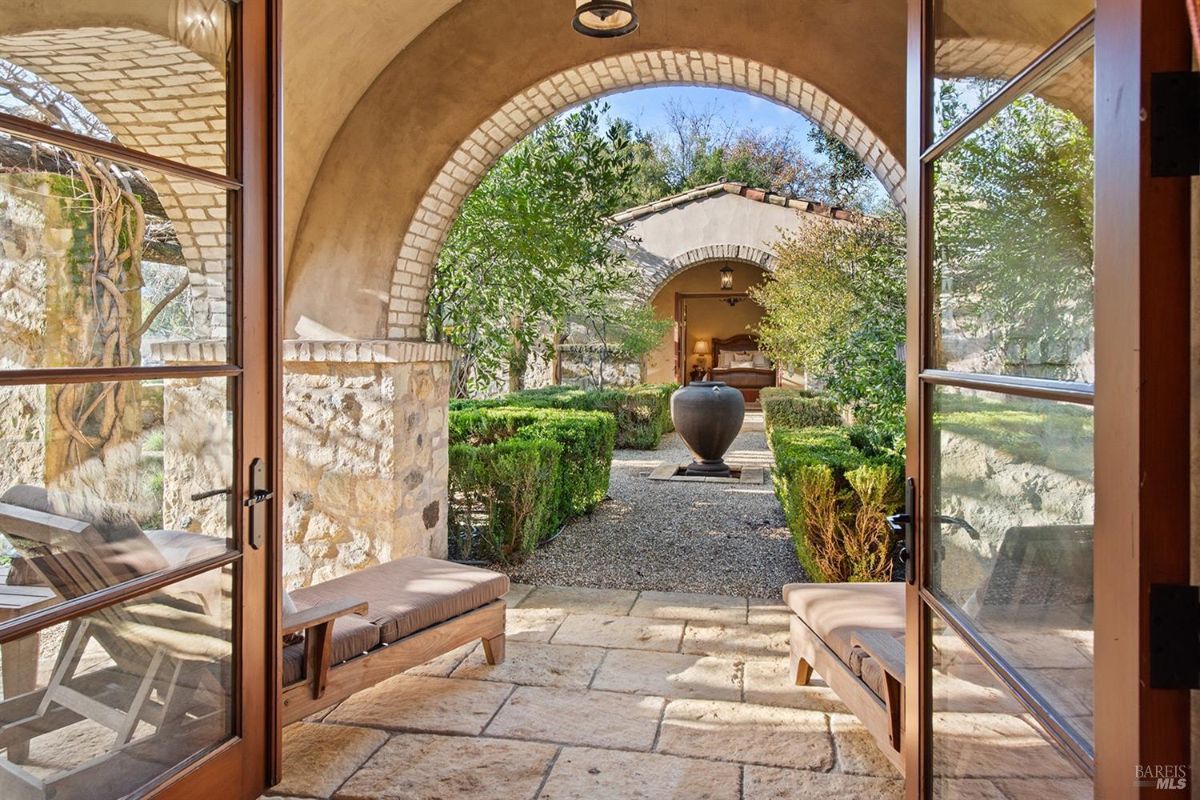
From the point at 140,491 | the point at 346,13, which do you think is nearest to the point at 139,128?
the point at 140,491

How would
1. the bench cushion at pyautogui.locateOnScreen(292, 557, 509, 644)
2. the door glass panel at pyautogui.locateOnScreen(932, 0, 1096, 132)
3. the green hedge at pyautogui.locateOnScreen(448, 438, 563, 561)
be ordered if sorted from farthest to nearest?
1. the green hedge at pyautogui.locateOnScreen(448, 438, 563, 561)
2. the bench cushion at pyautogui.locateOnScreen(292, 557, 509, 644)
3. the door glass panel at pyautogui.locateOnScreen(932, 0, 1096, 132)

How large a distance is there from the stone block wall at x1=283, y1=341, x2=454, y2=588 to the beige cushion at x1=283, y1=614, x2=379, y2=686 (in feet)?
4.89

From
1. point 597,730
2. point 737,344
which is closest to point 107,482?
point 597,730

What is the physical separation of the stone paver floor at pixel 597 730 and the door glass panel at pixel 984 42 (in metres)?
1.85

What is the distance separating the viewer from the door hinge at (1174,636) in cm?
86

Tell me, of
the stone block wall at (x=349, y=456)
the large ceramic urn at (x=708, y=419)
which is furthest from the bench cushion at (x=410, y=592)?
the large ceramic urn at (x=708, y=419)

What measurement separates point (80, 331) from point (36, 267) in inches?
5.8

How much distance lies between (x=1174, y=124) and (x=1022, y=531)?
65cm

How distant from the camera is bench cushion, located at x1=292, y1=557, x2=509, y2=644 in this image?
272 centimetres

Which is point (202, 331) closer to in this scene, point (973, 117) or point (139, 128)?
point (139, 128)

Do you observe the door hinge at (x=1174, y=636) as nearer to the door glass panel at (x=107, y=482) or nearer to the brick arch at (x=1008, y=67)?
the brick arch at (x=1008, y=67)

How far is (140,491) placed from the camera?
170 cm

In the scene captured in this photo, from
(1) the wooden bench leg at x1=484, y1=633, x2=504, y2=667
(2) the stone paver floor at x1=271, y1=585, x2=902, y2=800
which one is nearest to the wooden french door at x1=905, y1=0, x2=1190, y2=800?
(2) the stone paver floor at x1=271, y1=585, x2=902, y2=800

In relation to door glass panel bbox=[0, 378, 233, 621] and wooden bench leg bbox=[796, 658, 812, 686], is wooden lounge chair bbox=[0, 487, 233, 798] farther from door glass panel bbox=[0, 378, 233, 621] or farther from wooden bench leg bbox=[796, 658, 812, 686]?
wooden bench leg bbox=[796, 658, 812, 686]
